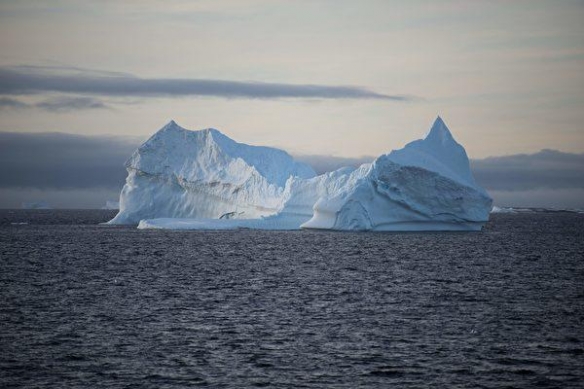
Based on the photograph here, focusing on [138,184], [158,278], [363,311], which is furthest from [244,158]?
[363,311]

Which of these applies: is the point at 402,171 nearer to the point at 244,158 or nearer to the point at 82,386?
the point at 244,158

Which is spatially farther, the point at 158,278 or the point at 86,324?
the point at 158,278

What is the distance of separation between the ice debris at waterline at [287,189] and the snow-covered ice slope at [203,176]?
67 millimetres

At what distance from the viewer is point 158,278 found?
27969 mm

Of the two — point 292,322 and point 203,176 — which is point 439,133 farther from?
point 292,322

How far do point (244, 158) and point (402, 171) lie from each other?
13847 mm

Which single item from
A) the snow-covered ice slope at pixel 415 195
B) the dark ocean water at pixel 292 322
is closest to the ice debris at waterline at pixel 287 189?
the snow-covered ice slope at pixel 415 195

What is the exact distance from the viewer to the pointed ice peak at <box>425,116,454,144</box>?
163 ft

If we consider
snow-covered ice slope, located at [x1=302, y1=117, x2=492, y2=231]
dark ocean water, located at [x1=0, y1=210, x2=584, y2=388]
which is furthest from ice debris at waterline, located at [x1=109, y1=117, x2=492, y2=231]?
dark ocean water, located at [x1=0, y1=210, x2=584, y2=388]

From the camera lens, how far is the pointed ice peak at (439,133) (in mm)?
49750

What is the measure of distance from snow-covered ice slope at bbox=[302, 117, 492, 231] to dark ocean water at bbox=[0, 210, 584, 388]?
10584 millimetres

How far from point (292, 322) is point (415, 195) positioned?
29.3 metres

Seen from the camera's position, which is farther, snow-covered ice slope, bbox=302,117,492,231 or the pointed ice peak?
the pointed ice peak

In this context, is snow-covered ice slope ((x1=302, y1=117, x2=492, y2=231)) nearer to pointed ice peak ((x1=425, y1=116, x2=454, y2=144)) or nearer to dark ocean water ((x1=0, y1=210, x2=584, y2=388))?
pointed ice peak ((x1=425, y1=116, x2=454, y2=144))
